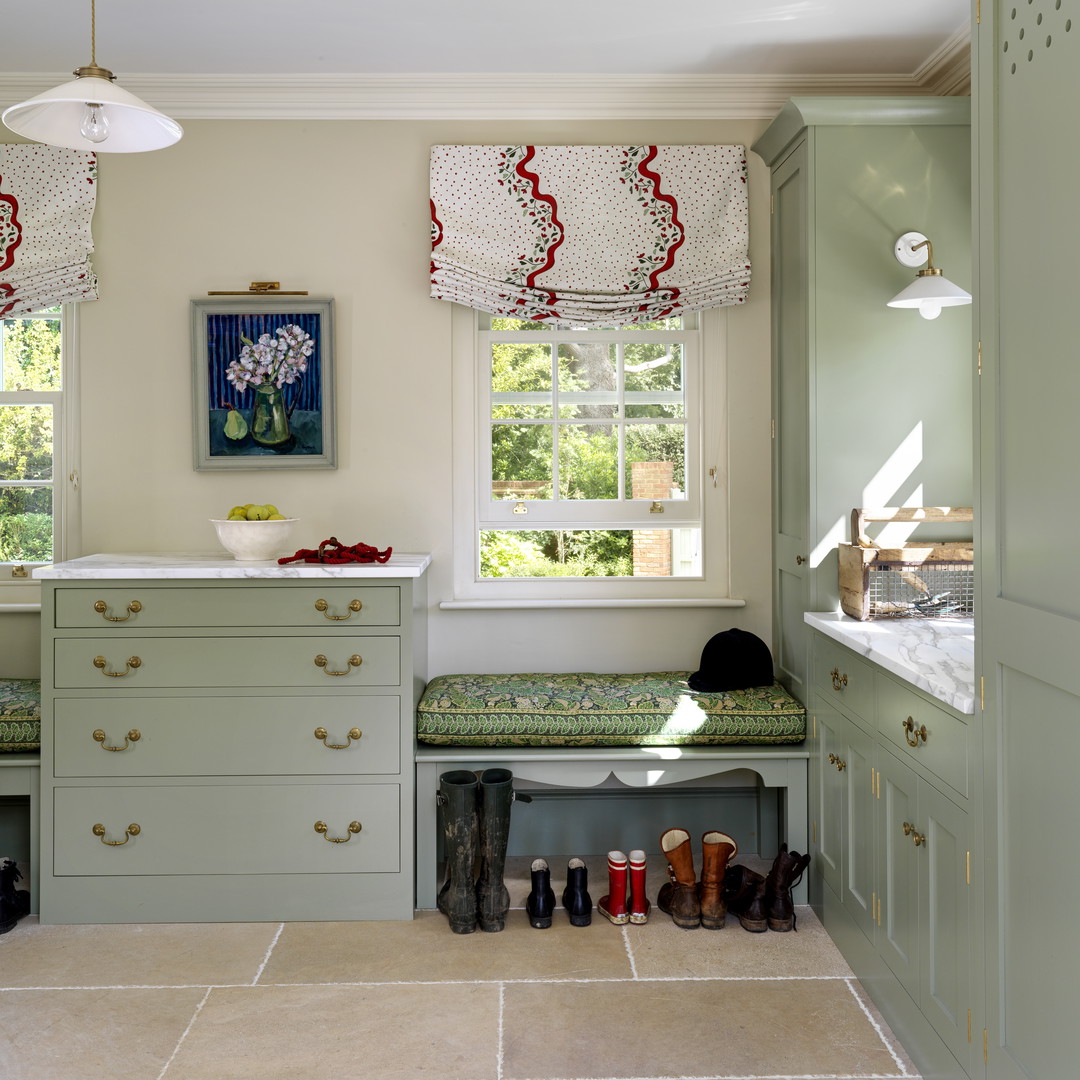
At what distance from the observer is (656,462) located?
3.67 meters

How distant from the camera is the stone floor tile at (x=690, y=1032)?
2.23 meters

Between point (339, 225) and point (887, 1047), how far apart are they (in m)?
3.02

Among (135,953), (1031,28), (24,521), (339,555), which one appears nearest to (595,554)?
(339,555)

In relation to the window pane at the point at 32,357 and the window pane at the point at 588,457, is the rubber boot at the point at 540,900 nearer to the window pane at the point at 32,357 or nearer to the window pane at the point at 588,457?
the window pane at the point at 588,457

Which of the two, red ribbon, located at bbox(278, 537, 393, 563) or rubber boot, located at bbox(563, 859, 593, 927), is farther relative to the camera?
red ribbon, located at bbox(278, 537, 393, 563)

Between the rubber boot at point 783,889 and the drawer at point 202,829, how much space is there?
1263 mm

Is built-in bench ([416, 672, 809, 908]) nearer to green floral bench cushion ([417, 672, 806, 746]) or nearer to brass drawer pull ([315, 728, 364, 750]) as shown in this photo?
green floral bench cushion ([417, 672, 806, 746])

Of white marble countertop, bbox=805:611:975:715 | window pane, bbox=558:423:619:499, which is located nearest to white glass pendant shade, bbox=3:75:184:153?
window pane, bbox=558:423:619:499

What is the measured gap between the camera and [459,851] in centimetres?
293

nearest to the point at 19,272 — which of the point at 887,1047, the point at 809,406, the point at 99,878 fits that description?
the point at 99,878

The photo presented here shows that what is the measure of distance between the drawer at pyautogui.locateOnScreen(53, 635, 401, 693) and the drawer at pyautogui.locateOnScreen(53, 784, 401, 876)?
319 millimetres

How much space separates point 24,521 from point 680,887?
261cm

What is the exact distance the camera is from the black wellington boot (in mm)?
2924

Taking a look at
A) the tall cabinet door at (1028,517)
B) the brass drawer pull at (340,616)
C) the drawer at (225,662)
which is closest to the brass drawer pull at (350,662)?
the drawer at (225,662)
